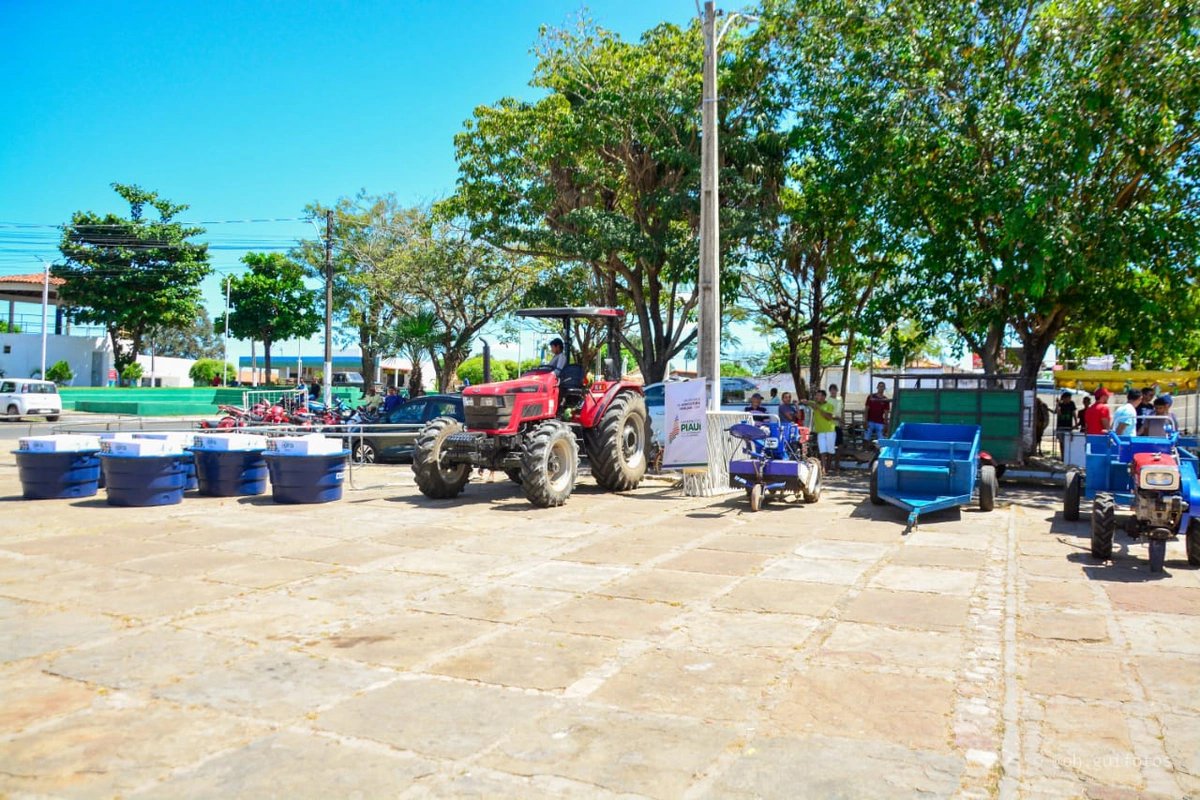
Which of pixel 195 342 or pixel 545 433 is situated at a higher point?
pixel 195 342

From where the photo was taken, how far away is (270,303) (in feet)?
170

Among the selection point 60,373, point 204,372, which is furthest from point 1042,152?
point 204,372

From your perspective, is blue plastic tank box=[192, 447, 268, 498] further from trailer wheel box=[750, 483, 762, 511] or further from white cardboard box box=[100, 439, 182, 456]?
trailer wheel box=[750, 483, 762, 511]

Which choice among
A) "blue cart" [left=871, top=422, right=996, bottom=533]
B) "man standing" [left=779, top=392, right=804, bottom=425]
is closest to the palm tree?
"man standing" [left=779, top=392, right=804, bottom=425]

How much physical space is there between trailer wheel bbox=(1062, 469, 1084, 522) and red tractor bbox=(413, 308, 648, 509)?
5.89 m

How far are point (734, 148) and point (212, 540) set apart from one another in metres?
15.3

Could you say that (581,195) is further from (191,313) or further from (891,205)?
(191,313)

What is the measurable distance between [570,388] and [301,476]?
12.9 ft

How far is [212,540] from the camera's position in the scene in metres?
9.59

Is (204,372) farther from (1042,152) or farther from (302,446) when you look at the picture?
(1042,152)

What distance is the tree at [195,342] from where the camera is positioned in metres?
80.0

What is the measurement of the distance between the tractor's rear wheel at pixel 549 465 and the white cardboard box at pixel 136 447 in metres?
4.78

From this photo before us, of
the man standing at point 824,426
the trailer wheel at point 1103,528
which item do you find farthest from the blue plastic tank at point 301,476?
the trailer wheel at point 1103,528

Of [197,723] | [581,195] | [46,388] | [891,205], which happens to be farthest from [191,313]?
[197,723]
